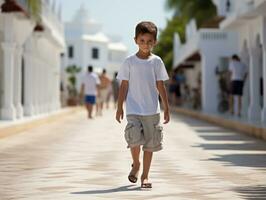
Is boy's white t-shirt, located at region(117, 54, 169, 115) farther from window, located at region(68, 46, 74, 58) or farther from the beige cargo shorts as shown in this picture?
window, located at region(68, 46, 74, 58)

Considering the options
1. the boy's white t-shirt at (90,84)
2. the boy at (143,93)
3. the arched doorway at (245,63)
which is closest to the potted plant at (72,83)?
the boy's white t-shirt at (90,84)

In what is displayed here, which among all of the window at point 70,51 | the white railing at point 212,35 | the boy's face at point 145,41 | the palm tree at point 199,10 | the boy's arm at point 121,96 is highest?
the palm tree at point 199,10

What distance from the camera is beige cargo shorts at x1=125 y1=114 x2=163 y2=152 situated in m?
7.71

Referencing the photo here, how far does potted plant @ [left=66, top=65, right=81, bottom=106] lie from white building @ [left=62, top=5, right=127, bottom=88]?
2.88 meters

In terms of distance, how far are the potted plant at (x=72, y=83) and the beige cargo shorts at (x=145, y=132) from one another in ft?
129

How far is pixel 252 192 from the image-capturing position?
7.39 m

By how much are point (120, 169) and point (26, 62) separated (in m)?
15.5

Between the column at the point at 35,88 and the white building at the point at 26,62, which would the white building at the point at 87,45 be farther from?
the column at the point at 35,88

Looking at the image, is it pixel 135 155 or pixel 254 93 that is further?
pixel 254 93

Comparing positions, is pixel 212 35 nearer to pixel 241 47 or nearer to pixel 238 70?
pixel 241 47

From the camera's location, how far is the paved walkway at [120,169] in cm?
732

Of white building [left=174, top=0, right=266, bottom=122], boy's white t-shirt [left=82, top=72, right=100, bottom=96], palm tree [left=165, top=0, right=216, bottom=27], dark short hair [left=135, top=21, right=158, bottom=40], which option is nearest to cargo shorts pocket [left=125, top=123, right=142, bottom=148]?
dark short hair [left=135, top=21, right=158, bottom=40]

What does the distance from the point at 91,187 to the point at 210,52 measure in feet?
76.0

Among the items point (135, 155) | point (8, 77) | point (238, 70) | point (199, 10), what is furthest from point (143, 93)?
point (199, 10)
